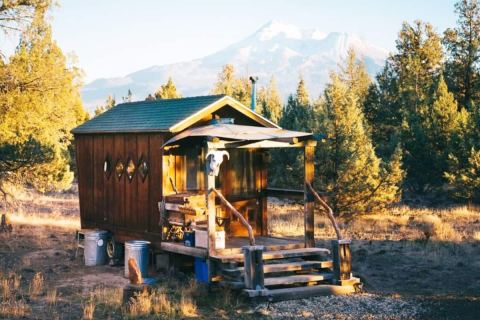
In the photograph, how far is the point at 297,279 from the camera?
12.8 meters

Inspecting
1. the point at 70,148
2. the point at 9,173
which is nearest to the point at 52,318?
the point at 9,173

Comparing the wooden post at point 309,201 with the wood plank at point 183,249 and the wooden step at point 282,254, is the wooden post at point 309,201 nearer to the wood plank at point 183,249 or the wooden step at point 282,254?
the wooden step at point 282,254

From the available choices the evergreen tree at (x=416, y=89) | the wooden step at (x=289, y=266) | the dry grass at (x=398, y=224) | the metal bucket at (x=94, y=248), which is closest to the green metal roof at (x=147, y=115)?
the metal bucket at (x=94, y=248)

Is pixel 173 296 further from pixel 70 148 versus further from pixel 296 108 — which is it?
pixel 70 148

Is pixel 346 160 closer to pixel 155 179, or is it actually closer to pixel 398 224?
pixel 398 224

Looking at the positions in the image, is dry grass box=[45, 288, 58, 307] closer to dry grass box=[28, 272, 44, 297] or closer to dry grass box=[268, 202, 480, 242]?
dry grass box=[28, 272, 44, 297]

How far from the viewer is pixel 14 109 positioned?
19031mm

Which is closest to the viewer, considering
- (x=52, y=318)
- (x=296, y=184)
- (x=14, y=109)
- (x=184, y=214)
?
(x=52, y=318)

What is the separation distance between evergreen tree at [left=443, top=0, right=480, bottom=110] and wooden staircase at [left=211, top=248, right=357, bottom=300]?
70.8 feet

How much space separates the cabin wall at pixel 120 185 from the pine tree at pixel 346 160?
7.49m

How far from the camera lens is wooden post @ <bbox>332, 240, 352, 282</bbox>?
13.1 meters

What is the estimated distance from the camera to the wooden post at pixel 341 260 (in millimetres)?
13125

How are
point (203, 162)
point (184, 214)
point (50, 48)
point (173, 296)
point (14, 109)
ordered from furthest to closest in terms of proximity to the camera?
point (50, 48) → point (14, 109) → point (203, 162) → point (184, 214) → point (173, 296)

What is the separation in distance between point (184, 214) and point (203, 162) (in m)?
1.87
